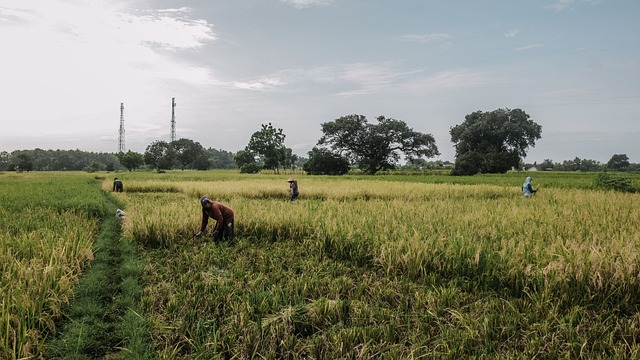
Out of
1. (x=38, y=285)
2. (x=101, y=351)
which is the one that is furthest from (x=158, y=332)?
(x=38, y=285)

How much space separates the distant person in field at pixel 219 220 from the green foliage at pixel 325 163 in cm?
4383

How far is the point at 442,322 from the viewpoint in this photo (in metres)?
4.32

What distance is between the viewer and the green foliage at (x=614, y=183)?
19.6 meters

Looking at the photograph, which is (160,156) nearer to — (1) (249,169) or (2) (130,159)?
(2) (130,159)

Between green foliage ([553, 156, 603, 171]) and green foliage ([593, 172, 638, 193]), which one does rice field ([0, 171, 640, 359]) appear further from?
green foliage ([553, 156, 603, 171])

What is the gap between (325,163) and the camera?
51.9 m

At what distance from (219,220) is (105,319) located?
130 inches

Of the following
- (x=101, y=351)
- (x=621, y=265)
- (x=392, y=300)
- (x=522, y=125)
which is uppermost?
(x=522, y=125)

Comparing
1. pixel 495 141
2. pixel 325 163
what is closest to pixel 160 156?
pixel 325 163

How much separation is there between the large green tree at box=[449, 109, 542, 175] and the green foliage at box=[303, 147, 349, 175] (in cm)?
1654

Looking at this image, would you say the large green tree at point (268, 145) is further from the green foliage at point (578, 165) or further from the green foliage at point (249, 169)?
the green foliage at point (578, 165)

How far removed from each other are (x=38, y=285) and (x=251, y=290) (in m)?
2.88

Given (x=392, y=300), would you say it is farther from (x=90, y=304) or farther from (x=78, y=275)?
(x=78, y=275)

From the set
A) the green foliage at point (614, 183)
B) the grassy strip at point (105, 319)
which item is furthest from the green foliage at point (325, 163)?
the grassy strip at point (105, 319)
